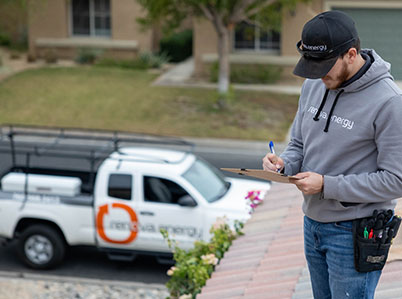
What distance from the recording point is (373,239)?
3232 mm

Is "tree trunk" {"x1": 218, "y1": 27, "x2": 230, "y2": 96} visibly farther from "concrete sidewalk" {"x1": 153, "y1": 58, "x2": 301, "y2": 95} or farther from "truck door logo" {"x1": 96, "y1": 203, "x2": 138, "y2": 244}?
"truck door logo" {"x1": 96, "y1": 203, "x2": 138, "y2": 244}

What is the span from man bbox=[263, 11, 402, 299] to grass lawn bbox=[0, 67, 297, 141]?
14.9 m

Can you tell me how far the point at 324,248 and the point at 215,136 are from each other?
49.4ft

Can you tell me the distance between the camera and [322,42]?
3.13m

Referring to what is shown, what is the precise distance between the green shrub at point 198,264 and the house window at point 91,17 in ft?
78.4

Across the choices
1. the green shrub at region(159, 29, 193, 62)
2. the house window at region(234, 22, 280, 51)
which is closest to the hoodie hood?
the house window at region(234, 22, 280, 51)

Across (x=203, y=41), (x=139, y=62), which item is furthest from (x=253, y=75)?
(x=139, y=62)

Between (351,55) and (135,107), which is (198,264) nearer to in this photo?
(351,55)

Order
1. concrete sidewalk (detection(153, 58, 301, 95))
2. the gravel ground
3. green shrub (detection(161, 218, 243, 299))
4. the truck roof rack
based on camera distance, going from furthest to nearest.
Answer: concrete sidewalk (detection(153, 58, 301, 95)), the truck roof rack, the gravel ground, green shrub (detection(161, 218, 243, 299))

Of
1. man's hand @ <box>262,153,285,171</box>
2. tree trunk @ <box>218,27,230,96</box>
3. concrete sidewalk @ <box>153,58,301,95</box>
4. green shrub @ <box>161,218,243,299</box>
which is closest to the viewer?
man's hand @ <box>262,153,285,171</box>

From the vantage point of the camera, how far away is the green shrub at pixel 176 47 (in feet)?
97.6

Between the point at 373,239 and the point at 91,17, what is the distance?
88.7ft

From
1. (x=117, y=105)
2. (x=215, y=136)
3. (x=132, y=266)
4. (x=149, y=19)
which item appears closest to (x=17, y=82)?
(x=117, y=105)

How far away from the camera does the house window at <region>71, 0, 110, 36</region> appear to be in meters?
28.8
